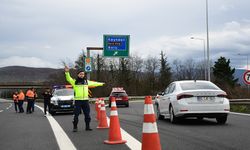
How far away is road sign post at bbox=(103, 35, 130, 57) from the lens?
37000 millimetres

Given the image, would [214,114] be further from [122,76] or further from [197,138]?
[122,76]

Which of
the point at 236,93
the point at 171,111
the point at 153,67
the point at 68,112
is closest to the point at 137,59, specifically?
the point at 153,67

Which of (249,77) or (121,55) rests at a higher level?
(121,55)

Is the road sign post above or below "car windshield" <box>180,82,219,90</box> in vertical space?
above

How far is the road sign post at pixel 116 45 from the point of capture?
121 feet

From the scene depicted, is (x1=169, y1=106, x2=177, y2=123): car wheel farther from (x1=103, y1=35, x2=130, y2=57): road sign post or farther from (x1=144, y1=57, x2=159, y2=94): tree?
(x1=144, y1=57, x2=159, y2=94): tree

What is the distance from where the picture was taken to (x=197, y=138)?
380 inches

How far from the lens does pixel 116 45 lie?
3734cm

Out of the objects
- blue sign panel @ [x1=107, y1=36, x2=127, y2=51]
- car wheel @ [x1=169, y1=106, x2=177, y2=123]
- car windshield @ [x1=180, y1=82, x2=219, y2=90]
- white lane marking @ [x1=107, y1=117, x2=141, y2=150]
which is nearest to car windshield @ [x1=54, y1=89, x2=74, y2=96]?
car wheel @ [x1=169, y1=106, x2=177, y2=123]

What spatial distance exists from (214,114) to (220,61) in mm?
81122

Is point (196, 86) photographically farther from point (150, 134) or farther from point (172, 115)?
point (150, 134)

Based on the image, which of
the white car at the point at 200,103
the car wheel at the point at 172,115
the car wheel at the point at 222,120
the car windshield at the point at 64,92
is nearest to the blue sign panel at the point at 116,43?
the car windshield at the point at 64,92

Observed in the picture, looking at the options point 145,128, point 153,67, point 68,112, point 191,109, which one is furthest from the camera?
point 153,67

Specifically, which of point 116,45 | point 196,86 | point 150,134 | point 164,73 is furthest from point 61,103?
point 164,73
